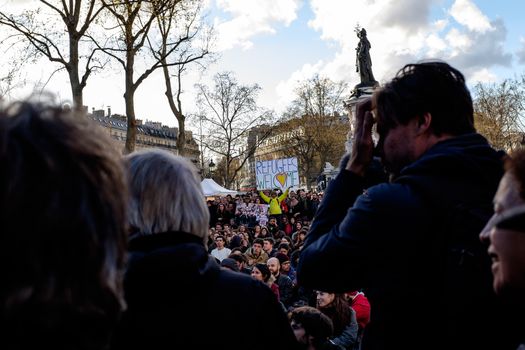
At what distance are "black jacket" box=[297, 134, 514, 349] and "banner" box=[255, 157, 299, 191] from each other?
19.9 meters

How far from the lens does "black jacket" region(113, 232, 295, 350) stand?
1.51m

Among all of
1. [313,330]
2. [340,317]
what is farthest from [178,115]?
[313,330]

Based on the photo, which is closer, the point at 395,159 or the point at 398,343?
the point at 398,343

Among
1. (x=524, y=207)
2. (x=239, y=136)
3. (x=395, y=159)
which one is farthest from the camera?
(x=239, y=136)

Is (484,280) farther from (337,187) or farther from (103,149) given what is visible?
(103,149)

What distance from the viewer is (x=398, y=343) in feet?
5.14

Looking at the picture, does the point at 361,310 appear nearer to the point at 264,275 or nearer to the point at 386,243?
the point at 264,275

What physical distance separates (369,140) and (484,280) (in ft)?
1.92

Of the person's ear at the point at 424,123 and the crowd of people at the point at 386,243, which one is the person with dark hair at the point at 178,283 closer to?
Result: the crowd of people at the point at 386,243

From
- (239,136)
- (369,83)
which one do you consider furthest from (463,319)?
(239,136)

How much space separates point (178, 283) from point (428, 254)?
718 millimetres

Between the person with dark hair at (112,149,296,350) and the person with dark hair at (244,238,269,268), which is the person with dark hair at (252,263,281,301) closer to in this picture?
the person with dark hair at (244,238,269,268)

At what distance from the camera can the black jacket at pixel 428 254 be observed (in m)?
1.50

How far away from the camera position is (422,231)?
156 cm
